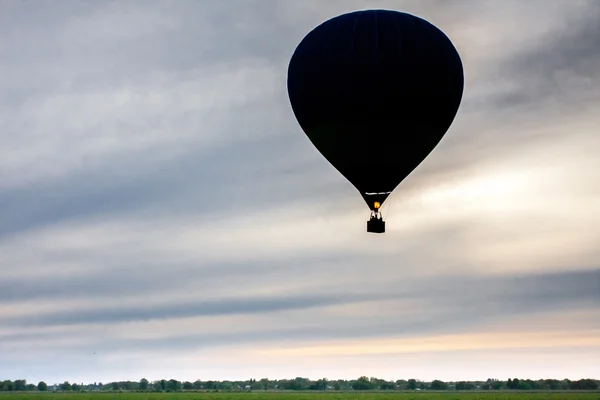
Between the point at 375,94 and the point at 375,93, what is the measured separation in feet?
0.10

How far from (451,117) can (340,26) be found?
4.52 m

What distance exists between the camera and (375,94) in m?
25.8

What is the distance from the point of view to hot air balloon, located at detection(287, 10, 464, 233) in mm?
25812

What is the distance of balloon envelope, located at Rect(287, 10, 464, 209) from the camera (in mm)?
25812

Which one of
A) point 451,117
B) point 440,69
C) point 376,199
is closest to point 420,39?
point 440,69

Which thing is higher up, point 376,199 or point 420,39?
point 420,39

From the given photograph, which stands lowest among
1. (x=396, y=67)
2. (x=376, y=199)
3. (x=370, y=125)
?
(x=376, y=199)

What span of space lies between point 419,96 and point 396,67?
1.13 m

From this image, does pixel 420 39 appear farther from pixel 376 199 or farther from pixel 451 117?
pixel 376 199

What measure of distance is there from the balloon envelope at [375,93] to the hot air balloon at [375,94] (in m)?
0.03

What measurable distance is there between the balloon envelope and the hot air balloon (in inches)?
1.2

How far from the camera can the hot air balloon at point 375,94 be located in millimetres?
25812

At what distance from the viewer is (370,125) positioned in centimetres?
2583

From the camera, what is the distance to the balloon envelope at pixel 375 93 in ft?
84.7
